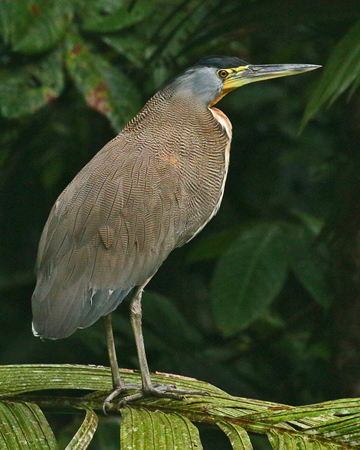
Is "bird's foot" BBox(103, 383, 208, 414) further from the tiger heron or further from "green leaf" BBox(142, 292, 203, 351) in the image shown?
"green leaf" BBox(142, 292, 203, 351)

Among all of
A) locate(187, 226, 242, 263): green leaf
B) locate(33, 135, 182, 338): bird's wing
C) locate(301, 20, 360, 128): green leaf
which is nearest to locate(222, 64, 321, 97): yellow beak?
locate(301, 20, 360, 128): green leaf

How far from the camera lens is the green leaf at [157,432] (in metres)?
1.39

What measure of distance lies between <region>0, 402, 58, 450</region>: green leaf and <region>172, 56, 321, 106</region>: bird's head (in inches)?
43.8

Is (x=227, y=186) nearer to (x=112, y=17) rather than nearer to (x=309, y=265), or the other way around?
(x=309, y=265)

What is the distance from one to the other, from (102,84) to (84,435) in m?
1.63

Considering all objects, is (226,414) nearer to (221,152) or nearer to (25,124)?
(221,152)

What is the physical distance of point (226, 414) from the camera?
60.2 inches

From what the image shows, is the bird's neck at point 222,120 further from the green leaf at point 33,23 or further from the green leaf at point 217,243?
the green leaf at point 217,243

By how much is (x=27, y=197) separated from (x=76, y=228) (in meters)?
1.83

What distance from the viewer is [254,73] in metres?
2.18

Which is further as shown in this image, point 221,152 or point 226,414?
point 221,152

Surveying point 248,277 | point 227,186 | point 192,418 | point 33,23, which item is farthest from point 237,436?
point 227,186

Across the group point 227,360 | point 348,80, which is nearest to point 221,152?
point 348,80

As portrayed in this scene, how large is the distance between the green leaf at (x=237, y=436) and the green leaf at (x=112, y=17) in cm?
184
